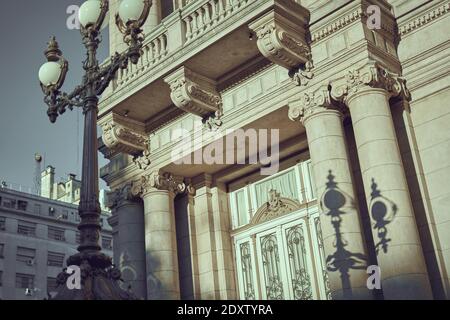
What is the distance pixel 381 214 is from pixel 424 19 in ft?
15.0

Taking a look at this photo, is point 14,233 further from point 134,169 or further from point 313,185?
point 313,185

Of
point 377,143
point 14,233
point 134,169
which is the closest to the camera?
point 377,143

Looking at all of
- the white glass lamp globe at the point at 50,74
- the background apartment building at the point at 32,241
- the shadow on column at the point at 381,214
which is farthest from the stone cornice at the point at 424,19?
the background apartment building at the point at 32,241

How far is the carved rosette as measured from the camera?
1243cm

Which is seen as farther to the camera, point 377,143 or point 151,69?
point 151,69

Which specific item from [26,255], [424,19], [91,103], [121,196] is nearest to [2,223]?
[26,255]

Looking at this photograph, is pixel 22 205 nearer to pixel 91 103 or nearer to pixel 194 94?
pixel 194 94

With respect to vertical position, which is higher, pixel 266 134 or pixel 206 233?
pixel 266 134

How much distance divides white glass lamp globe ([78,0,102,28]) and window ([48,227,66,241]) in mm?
53152

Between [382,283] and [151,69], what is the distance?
25.2 feet

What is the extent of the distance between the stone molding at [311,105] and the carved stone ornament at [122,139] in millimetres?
4851
